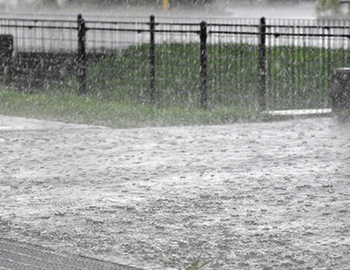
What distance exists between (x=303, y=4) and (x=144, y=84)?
26337 mm

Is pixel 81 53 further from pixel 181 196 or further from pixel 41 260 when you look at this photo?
pixel 41 260

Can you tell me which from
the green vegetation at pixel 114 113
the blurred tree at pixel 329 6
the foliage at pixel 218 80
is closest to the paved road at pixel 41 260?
the green vegetation at pixel 114 113

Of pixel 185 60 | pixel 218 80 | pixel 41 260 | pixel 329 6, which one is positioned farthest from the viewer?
pixel 329 6

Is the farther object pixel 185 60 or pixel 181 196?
pixel 185 60

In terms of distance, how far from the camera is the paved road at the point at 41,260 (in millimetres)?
3914

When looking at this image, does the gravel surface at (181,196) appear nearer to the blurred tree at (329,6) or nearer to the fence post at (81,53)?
the fence post at (81,53)

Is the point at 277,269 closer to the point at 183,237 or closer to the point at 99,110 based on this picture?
the point at 183,237

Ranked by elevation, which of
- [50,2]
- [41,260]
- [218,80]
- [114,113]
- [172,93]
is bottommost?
[41,260]

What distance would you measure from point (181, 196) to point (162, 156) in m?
2.10

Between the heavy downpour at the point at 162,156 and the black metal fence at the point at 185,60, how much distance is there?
0.16ft

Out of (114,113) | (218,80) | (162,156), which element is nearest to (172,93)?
(218,80)

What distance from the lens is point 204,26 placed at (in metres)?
13.2

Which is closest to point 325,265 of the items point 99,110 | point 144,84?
point 99,110

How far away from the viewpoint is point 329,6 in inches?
1201
